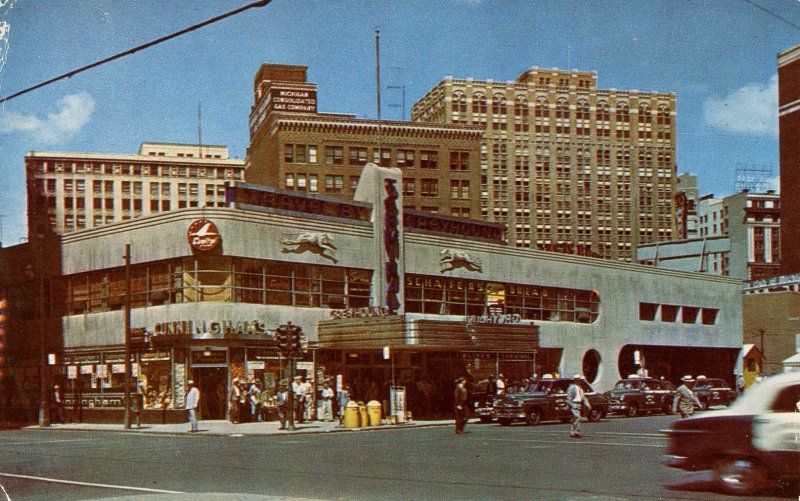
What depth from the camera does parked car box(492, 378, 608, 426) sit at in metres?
34.4

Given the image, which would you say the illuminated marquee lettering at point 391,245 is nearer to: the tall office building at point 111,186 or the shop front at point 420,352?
the shop front at point 420,352

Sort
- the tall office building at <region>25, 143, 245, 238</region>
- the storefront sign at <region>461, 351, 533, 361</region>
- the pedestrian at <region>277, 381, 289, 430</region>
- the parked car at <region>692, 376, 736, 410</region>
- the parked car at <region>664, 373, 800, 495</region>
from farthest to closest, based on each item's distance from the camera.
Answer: the tall office building at <region>25, 143, 245, 238</region>, the storefront sign at <region>461, 351, 533, 361</region>, the parked car at <region>692, 376, 736, 410</region>, the pedestrian at <region>277, 381, 289, 430</region>, the parked car at <region>664, 373, 800, 495</region>

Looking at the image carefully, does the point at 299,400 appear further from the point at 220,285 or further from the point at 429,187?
the point at 429,187

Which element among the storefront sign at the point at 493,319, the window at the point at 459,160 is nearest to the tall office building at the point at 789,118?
the storefront sign at the point at 493,319

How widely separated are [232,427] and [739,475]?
25.8 meters

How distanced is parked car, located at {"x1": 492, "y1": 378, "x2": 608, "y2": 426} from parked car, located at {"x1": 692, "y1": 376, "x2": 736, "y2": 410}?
10.3 meters

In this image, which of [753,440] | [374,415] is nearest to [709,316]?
[374,415]

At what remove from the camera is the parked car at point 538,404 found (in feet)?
113

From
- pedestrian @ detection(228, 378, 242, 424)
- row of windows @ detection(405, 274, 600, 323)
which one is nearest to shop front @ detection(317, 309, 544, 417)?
row of windows @ detection(405, 274, 600, 323)

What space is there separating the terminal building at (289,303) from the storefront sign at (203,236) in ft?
0.20

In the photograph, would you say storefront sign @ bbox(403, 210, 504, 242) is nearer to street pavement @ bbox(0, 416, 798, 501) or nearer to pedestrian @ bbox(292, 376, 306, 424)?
pedestrian @ bbox(292, 376, 306, 424)

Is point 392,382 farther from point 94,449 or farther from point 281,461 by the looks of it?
point 281,461

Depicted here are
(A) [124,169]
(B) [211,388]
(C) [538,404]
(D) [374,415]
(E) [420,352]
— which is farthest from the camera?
(A) [124,169]

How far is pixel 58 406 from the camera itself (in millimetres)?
43969
